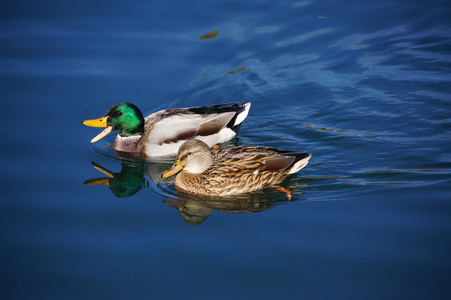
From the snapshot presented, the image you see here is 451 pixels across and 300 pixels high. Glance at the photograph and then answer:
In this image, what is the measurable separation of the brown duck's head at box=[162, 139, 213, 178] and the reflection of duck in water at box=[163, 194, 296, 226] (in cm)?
45


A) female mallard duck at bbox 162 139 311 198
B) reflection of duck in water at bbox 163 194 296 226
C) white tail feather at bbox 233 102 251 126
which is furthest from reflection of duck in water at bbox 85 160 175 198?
white tail feather at bbox 233 102 251 126

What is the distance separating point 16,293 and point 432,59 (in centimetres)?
861

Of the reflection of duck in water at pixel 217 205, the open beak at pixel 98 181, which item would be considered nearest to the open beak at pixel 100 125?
the open beak at pixel 98 181

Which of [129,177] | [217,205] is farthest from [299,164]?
[129,177]

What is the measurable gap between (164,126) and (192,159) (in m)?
1.66

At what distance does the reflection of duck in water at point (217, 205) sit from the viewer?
279 inches

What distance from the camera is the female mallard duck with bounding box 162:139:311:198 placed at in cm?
768

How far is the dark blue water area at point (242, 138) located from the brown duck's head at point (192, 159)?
37cm

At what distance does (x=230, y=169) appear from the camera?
7730 mm

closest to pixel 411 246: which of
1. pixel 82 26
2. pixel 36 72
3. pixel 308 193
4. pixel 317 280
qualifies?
pixel 317 280

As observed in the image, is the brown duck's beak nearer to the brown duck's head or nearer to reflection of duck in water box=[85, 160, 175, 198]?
the brown duck's head

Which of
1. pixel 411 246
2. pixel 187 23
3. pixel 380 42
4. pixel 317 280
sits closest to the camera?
pixel 317 280

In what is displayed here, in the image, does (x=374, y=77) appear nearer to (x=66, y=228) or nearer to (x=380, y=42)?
(x=380, y=42)

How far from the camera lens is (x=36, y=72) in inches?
423
